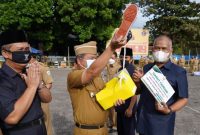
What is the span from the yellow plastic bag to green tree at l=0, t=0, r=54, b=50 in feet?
106

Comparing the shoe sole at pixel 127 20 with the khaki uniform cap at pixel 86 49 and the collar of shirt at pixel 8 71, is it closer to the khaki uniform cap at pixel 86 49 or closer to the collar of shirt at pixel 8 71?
the khaki uniform cap at pixel 86 49

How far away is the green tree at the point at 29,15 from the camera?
3616 cm

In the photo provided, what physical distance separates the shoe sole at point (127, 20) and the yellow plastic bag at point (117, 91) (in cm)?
72

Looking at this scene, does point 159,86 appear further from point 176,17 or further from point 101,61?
point 176,17

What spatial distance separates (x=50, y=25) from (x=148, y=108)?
116 feet

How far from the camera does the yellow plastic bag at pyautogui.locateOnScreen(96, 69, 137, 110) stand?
159 inches

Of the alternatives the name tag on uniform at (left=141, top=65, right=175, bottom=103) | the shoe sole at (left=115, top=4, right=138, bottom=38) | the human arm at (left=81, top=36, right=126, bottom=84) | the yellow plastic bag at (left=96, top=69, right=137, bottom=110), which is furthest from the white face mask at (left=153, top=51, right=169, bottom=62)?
the shoe sole at (left=115, top=4, right=138, bottom=38)

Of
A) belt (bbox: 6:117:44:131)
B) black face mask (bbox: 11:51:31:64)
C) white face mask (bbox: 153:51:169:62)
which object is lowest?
belt (bbox: 6:117:44:131)

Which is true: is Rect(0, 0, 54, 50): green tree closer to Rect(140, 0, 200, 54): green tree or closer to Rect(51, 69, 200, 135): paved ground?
Rect(140, 0, 200, 54): green tree

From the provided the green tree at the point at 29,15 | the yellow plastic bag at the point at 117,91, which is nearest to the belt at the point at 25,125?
the yellow plastic bag at the point at 117,91

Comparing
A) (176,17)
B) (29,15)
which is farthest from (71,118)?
(176,17)

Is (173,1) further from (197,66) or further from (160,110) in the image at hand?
(160,110)

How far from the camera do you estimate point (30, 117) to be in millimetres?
3521

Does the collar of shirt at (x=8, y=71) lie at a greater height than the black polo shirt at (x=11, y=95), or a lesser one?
greater
